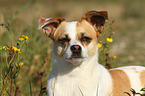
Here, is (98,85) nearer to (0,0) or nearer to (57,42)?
(57,42)

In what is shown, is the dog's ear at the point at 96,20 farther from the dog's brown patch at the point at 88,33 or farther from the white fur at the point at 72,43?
the white fur at the point at 72,43

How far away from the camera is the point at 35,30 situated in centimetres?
548

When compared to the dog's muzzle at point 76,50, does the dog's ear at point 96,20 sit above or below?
above

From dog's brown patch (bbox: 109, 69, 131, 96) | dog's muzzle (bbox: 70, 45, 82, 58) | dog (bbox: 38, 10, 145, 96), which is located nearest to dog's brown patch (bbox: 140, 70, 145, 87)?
dog's brown patch (bbox: 109, 69, 131, 96)

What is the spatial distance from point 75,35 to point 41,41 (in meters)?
2.75

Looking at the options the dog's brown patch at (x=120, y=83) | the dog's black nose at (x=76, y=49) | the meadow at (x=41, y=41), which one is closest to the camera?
the dog's black nose at (x=76, y=49)

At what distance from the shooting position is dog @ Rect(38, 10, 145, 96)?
10.2ft

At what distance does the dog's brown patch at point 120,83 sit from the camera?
339cm

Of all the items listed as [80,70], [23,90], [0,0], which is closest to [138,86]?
[80,70]

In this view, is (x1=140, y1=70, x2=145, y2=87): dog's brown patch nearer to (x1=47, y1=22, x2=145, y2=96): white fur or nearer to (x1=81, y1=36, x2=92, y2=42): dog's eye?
(x1=47, y1=22, x2=145, y2=96): white fur

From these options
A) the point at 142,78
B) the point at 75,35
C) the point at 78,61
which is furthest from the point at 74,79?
the point at 142,78

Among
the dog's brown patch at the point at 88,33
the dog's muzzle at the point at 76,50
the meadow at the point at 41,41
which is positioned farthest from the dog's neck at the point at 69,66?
the meadow at the point at 41,41

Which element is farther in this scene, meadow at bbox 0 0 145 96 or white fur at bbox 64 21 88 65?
meadow at bbox 0 0 145 96

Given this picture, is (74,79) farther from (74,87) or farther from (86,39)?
(86,39)
